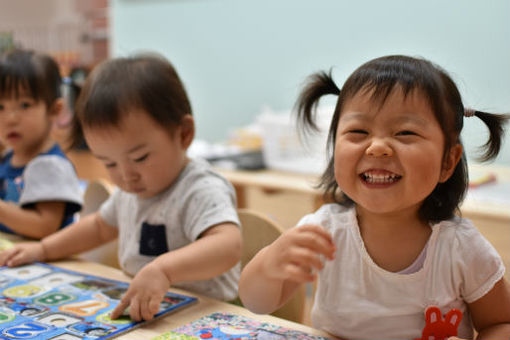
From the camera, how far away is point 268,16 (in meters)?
2.76

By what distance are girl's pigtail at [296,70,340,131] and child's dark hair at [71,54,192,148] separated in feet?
0.96

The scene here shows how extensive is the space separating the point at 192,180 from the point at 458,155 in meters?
0.52

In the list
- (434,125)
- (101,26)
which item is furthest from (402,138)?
(101,26)

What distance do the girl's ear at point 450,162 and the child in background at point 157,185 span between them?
14.9 inches

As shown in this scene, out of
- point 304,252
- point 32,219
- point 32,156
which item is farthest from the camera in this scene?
point 32,156

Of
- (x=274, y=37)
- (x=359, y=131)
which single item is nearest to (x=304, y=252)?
(x=359, y=131)

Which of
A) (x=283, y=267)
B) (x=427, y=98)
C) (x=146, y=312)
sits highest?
(x=427, y=98)

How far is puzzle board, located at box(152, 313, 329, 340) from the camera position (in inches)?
30.5

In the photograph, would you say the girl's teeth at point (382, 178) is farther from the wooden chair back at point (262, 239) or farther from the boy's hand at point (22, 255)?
the boy's hand at point (22, 255)

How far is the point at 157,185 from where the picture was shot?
111 cm

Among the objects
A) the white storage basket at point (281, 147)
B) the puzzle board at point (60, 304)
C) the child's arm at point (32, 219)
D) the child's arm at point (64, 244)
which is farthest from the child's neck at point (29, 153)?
the white storage basket at point (281, 147)

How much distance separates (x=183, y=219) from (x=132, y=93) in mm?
245

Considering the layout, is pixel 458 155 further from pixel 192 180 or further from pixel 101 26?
pixel 101 26

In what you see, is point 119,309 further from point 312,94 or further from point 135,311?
point 312,94
